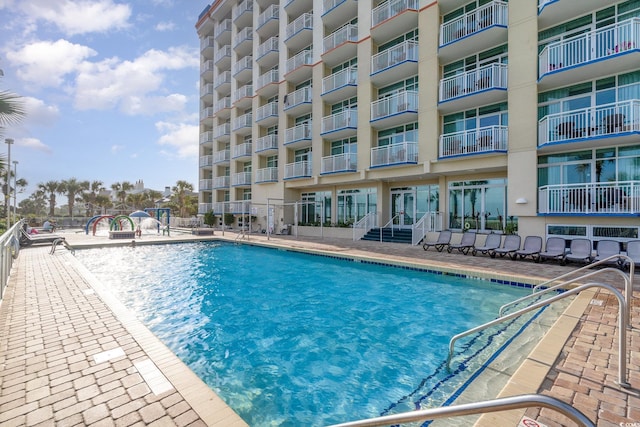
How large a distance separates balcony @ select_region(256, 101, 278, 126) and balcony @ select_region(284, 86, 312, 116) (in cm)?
146

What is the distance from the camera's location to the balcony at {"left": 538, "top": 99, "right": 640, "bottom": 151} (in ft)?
31.9

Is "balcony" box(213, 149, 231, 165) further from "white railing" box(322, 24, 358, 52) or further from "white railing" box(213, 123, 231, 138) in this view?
"white railing" box(322, 24, 358, 52)


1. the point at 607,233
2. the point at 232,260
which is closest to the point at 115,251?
the point at 232,260

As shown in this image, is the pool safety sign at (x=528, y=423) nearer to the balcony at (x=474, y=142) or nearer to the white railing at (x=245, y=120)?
the balcony at (x=474, y=142)

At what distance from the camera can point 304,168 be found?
20.9m

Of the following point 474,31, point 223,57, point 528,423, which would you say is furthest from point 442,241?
point 223,57

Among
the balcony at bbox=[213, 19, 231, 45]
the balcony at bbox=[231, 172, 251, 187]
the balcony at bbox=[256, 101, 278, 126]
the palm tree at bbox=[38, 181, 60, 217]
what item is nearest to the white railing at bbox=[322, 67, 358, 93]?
the balcony at bbox=[256, 101, 278, 126]

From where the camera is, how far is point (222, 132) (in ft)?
98.6

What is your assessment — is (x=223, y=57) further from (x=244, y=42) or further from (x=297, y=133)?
(x=297, y=133)

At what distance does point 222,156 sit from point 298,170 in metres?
12.3

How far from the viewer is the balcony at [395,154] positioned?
50.5 ft

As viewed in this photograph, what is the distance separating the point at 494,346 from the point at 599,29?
472 inches

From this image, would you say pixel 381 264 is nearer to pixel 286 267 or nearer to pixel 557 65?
pixel 286 267

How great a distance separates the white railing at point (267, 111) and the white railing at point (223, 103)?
680 cm
